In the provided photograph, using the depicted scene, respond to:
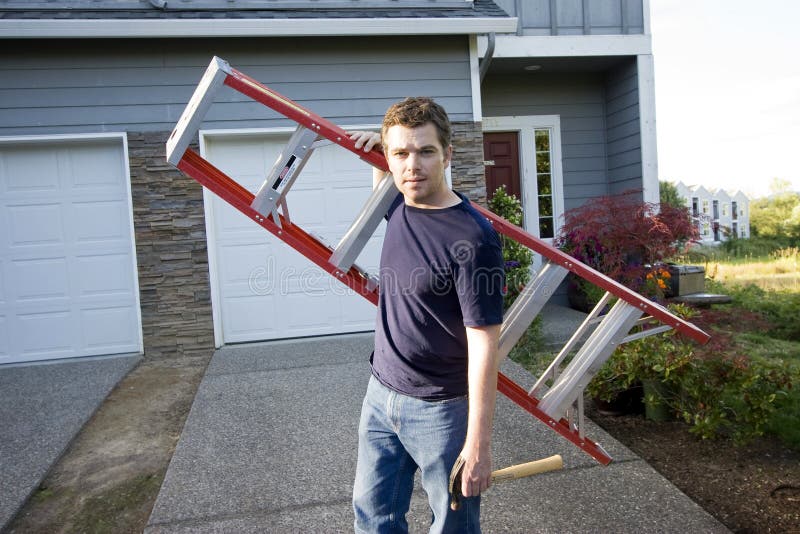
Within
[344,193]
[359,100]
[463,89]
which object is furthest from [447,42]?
[344,193]

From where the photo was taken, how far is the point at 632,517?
9.04 ft

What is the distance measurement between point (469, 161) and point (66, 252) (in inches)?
172

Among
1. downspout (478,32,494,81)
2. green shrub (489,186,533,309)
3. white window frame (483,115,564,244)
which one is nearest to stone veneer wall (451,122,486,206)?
green shrub (489,186,533,309)

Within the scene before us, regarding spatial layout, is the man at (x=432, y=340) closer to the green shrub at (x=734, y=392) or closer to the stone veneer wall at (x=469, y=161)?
the green shrub at (x=734, y=392)

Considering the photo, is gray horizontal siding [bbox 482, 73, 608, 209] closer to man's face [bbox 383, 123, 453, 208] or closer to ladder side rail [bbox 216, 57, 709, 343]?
ladder side rail [bbox 216, 57, 709, 343]

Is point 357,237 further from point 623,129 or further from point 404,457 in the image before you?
point 623,129

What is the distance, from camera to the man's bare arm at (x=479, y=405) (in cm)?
168

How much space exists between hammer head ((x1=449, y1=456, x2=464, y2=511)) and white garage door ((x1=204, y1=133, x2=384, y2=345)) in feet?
15.8

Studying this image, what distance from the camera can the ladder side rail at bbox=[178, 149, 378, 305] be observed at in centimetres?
251

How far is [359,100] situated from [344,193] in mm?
1012

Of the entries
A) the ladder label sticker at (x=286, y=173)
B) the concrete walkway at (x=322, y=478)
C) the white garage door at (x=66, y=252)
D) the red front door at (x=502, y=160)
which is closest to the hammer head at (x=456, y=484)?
the concrete walkway at (x=322, y=478)

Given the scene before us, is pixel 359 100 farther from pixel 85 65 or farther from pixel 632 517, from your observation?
pixel 632 517

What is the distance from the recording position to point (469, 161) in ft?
21.5

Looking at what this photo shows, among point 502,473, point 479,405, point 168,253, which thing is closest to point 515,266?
point 168,253
